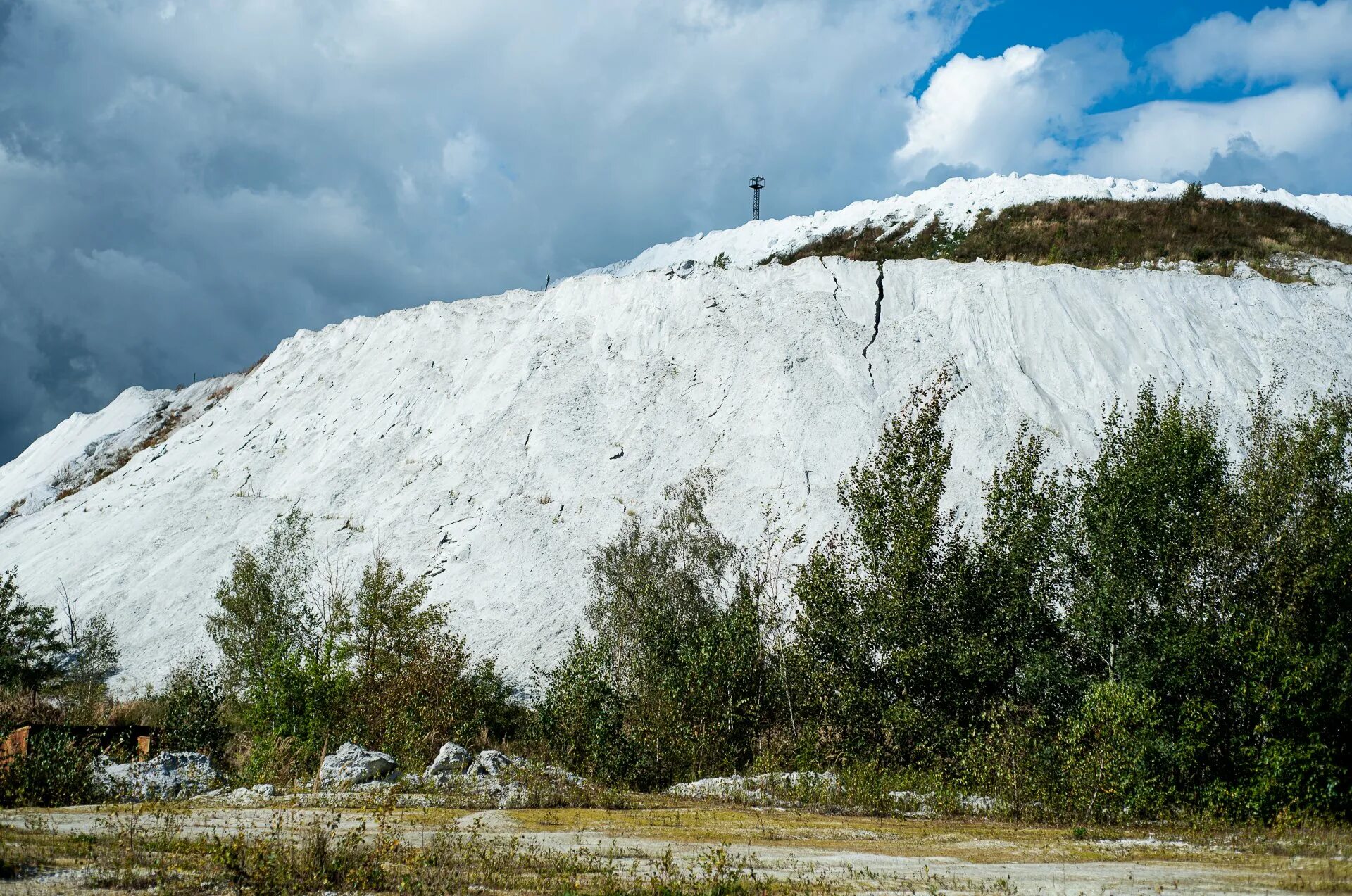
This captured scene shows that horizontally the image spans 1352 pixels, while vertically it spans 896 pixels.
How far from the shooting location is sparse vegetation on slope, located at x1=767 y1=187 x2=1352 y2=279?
46812 mm

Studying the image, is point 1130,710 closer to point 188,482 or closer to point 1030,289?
point 1030,289

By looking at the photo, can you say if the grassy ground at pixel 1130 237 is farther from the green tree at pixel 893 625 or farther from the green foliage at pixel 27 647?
the green foliage at pixel 27 647

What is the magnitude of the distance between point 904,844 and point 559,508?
2564 centimetres

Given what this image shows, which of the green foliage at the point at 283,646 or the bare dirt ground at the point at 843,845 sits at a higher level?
the green foliage at the point at 283,646

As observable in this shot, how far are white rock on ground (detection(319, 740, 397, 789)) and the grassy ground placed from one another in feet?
142

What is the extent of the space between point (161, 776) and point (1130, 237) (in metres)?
52.1

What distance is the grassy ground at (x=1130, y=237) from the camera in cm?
4662

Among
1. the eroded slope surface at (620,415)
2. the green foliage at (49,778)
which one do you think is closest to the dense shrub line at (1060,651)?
the eroded slope surface at (620,415)

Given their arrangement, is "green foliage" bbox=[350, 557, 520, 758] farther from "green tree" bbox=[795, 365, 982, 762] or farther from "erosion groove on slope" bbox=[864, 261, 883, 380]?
"erosion groove on slope" bbox=[864, 261, 883, 380]

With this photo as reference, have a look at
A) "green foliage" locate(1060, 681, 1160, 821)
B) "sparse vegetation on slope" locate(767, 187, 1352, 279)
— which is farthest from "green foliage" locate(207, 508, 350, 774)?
"sparse vegetation on slope" locate(767, 187, 1352, 279)

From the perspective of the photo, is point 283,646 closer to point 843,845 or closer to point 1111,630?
point 843,845

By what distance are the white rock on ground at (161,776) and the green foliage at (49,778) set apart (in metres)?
0.44

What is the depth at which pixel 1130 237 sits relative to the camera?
166 ft

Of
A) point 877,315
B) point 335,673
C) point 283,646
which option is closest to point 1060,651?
point 335,673
